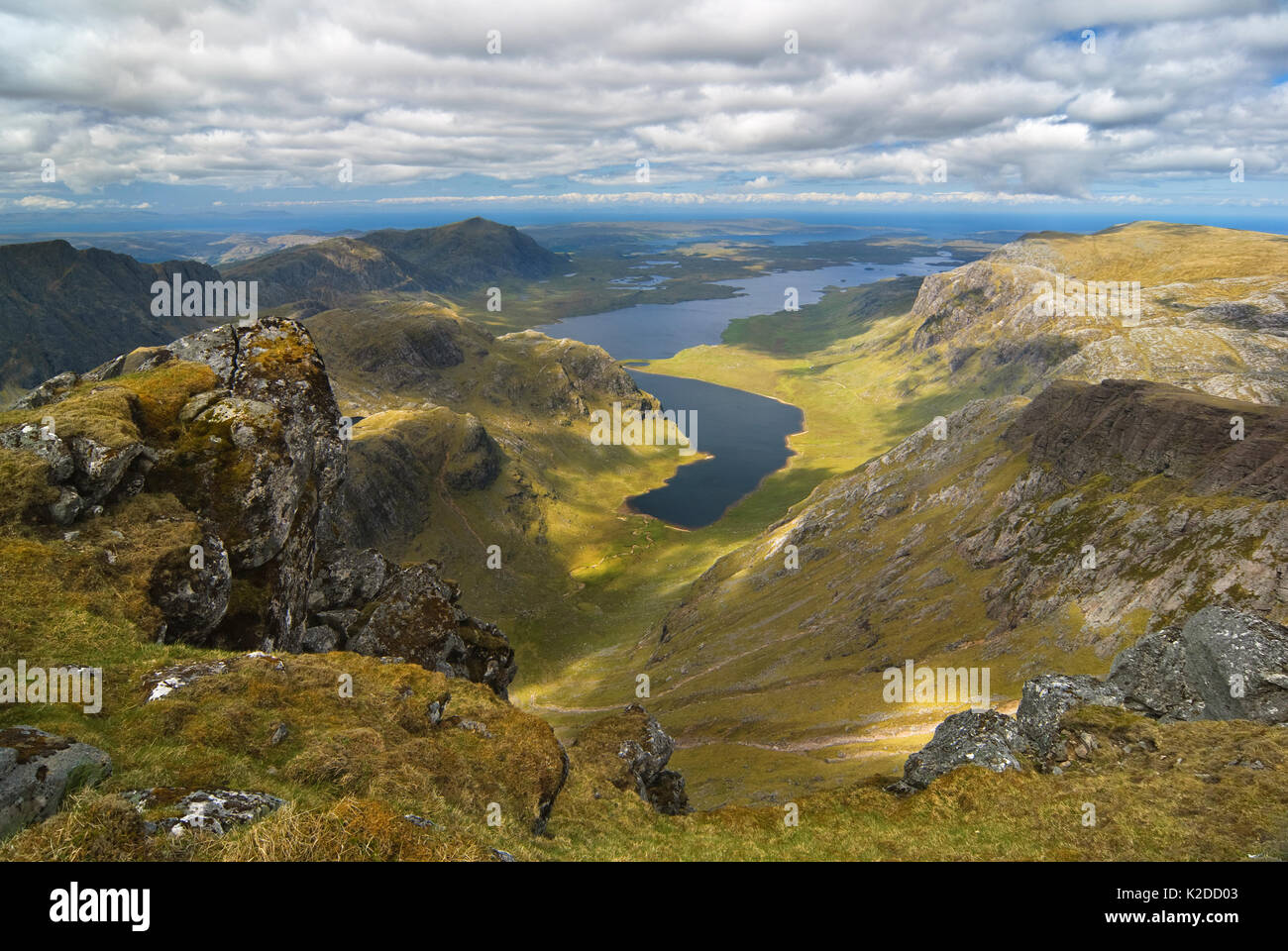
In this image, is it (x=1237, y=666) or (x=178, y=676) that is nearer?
(x=178, y=676)

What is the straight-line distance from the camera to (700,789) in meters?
67.9

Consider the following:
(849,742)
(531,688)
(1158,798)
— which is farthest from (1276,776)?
(531,688)

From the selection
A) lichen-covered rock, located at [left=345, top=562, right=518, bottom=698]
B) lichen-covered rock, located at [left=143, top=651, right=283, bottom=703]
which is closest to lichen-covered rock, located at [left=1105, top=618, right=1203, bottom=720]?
lichen-covered rock, located at [left=345, top=562, right=518, bottom=698]

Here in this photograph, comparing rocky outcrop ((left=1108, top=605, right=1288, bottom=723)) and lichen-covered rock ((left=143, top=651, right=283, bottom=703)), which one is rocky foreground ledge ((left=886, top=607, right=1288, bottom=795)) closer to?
rocky outcrop ((left=1108, top=605, right=1288, bottom=723))

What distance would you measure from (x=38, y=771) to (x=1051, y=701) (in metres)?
46.1

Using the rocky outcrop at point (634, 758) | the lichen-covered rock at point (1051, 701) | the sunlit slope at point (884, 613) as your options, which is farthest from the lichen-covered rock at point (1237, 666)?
the rocky outcrop at point (634, 758)

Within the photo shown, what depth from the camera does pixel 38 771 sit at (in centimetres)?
1534

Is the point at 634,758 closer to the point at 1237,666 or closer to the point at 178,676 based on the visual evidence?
the point at 178,676

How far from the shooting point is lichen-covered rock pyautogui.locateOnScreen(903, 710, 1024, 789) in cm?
3525

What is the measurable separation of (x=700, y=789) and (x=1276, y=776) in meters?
50.7

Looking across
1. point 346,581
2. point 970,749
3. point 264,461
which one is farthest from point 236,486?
point 970,749

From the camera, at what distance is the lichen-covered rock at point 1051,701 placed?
3619 centimetres

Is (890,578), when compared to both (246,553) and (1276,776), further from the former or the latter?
(246,553)

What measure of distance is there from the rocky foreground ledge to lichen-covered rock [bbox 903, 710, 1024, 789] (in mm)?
55
